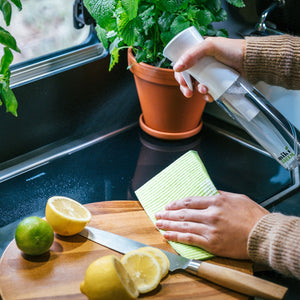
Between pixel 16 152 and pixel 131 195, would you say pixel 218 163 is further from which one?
pixel 16 152

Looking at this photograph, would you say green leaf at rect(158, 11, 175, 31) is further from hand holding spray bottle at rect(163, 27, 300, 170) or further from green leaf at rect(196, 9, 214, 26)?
hand holding spray bottle at rect(163, 27, 300, 170)

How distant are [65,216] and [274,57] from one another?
56cm

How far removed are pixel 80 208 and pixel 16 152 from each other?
357mm

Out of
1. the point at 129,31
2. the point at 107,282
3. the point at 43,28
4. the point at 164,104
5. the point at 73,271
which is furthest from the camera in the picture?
the point at 43,28

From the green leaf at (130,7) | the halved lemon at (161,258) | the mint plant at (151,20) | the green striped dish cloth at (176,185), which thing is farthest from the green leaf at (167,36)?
the halved lemon at (161,258)

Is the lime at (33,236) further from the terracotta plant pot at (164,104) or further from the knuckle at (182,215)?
the terracotta plant pot at (164,104)

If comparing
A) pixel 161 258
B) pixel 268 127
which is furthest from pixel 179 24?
pixel 161 258

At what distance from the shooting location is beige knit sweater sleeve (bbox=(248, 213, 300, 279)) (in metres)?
0.78

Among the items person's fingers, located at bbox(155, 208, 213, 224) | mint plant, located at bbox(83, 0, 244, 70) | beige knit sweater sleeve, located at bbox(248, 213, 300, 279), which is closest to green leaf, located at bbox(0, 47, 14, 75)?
mint plant, located at bbox(83, 0, 244, 70)

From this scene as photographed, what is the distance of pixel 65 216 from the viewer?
2.73 feet

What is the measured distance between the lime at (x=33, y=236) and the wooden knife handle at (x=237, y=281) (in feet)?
0.90

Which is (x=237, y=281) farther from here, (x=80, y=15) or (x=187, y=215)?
(x=80, y=15)

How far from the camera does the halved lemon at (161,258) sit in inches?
30.9

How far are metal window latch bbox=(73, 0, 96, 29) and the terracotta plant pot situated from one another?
0.18m
